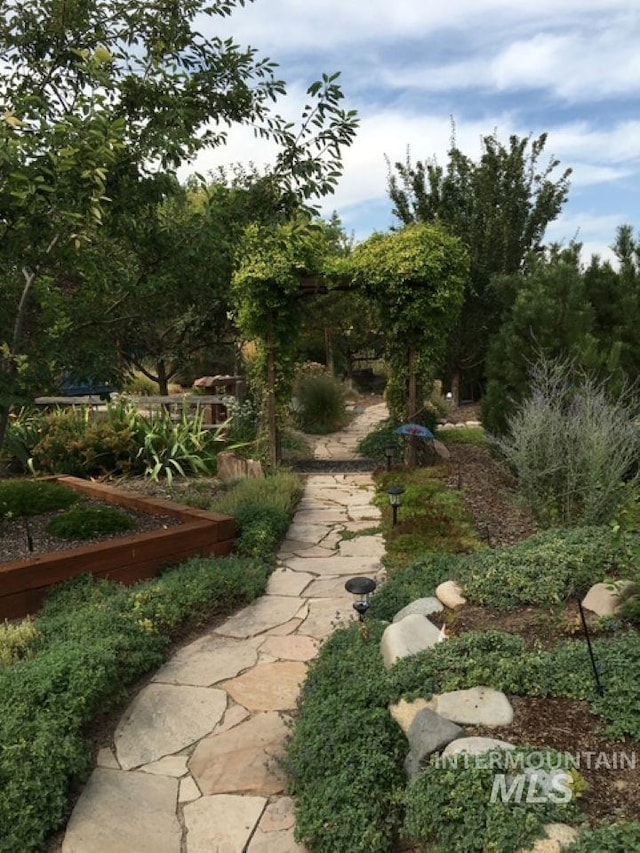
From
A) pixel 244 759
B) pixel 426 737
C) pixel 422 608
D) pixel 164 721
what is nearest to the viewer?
pixel 426 737

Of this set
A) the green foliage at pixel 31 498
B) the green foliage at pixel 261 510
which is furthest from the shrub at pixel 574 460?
the green foliage at pixel 31 498

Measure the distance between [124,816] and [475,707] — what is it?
4.22 feet

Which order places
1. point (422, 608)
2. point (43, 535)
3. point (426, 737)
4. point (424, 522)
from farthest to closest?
point (424, 522), point (43, 535), point (422, 608), point (426, 737)

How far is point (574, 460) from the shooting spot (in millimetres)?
4820

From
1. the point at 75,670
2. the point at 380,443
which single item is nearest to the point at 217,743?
the point at 75,670

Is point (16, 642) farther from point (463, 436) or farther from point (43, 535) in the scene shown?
point (463, 436)

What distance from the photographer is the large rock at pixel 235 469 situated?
6.85m

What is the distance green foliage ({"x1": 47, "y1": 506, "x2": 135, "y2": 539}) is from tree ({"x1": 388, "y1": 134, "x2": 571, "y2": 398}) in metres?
9.02

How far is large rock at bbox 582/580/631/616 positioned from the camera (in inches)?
109

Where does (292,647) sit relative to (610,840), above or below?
below

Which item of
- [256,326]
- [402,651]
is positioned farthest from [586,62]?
[256,326]

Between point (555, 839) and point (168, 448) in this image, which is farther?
point (168, 448)

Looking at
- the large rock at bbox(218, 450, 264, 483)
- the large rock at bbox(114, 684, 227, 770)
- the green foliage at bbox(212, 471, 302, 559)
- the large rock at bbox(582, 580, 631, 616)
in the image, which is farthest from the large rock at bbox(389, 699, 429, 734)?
the large rock at bbox(218, 450, 264, 483)

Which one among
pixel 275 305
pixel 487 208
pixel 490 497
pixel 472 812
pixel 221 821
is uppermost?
pixel 487 208
